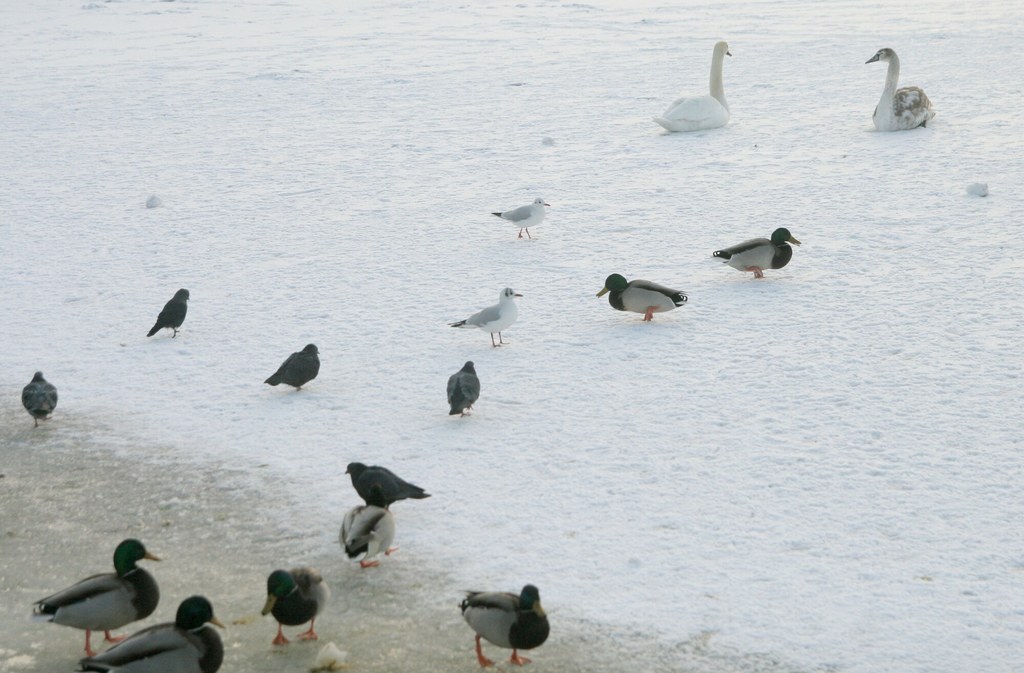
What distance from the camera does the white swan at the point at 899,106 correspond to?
12773 mm

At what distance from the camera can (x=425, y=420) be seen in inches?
275

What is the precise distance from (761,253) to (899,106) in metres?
4.72

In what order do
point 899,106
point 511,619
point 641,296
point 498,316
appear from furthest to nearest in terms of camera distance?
point 899,106 → point 641,296 → point 498,316 → point 511,619

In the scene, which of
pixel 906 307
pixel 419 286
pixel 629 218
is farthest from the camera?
pixel 629 218

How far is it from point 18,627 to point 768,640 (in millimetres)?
2936

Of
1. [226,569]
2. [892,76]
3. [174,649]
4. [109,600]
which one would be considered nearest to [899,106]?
[892,76]

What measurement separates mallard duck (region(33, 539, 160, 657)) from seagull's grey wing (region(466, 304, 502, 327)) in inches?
131

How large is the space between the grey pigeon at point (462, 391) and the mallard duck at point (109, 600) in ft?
7.15

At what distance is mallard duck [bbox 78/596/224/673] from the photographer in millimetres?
4371

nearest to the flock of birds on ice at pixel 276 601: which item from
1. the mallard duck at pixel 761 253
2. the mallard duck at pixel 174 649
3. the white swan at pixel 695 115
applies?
the mallard duck at pixel 174 649

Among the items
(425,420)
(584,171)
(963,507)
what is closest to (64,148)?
(584,171)

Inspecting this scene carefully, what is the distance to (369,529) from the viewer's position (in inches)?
209

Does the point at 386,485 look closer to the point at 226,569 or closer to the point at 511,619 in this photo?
the point at 226,569

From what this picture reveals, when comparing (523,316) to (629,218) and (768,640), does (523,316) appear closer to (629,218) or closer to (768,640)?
(629,218)
